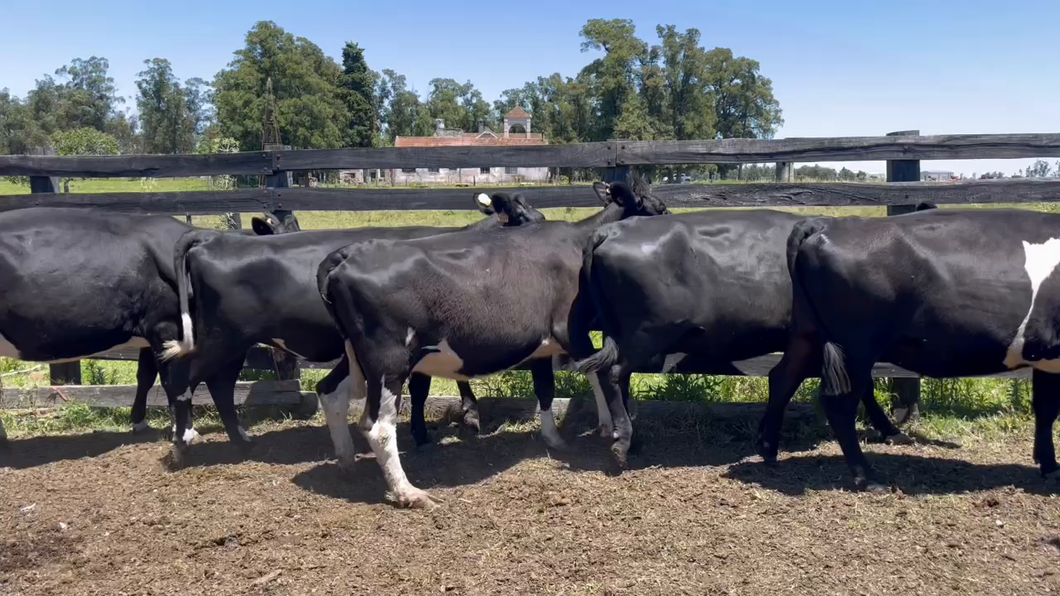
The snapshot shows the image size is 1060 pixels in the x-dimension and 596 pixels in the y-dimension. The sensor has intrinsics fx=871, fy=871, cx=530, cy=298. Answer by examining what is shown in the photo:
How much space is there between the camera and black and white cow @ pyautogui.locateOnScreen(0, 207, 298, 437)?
6.91 metres

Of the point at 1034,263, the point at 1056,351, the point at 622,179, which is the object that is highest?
the point at 622,179

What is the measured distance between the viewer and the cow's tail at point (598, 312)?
249 inches

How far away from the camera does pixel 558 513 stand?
5.34 metres

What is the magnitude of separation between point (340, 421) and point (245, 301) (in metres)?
1.20

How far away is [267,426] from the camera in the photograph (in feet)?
25.8

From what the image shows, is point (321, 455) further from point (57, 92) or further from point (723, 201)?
point (57, 92)

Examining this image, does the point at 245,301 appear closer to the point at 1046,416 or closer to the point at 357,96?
the point at 1046,416

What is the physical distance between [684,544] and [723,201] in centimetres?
356

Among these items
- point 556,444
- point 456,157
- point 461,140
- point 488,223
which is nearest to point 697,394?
point 556,444

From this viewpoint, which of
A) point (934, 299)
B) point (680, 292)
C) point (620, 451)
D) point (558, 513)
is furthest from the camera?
point (680, 292)

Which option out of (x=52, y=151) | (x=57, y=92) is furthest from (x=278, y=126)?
(x=57, y=92)

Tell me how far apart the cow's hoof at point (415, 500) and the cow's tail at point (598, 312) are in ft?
4.73

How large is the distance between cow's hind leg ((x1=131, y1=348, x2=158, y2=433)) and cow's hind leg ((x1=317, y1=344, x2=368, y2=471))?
7.38 feet

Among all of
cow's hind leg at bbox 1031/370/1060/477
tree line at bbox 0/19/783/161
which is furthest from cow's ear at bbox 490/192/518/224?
tree line at bbox 0/19/783/161
